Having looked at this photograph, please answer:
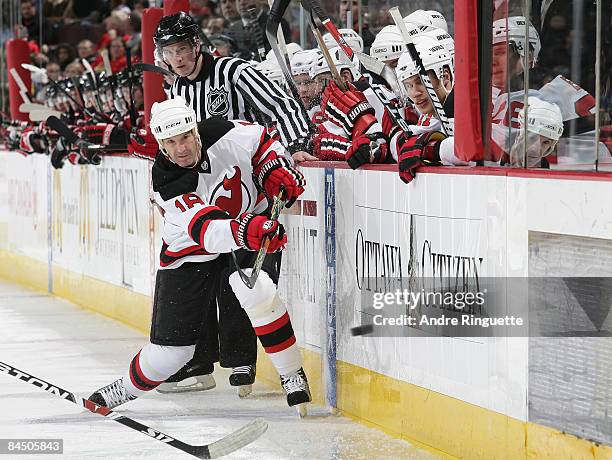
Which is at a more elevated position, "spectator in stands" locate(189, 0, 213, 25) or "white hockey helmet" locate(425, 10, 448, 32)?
"spectator in stands" locate(189, 0, 213, 25)

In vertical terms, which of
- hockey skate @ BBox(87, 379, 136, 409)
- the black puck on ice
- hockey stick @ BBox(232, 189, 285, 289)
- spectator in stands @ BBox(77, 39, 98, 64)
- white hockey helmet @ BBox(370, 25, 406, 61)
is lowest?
hockey skate @ BBox(87, 379, 136, 409)

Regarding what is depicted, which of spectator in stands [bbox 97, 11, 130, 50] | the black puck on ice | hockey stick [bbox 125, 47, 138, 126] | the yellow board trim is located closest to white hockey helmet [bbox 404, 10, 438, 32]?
the black puck on ice

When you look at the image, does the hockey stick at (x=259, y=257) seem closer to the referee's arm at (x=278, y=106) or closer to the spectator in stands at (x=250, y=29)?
the referee's arm at (x=278, y=106)

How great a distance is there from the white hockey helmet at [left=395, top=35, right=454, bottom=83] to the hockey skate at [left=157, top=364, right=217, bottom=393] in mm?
1464

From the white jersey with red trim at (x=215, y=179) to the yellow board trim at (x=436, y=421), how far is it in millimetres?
602

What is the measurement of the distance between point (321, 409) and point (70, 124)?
3.84 metres

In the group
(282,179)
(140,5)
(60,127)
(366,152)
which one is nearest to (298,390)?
(282,179)

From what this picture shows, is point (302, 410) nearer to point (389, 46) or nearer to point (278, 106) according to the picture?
point (278, 106)

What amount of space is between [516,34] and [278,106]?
1653 millimetres

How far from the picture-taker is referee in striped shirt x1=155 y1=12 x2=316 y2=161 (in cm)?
530

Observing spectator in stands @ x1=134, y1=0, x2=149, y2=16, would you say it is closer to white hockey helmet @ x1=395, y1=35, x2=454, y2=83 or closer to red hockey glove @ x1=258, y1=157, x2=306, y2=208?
red hockey glove @ x1=258, y1=157, x2=306, y2=208

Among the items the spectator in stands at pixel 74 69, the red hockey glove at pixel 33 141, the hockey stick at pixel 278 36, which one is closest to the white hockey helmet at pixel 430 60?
the hockey stick at pixel 278 36

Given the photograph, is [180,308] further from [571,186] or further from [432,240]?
[571,186]

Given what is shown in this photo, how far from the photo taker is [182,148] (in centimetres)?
456
